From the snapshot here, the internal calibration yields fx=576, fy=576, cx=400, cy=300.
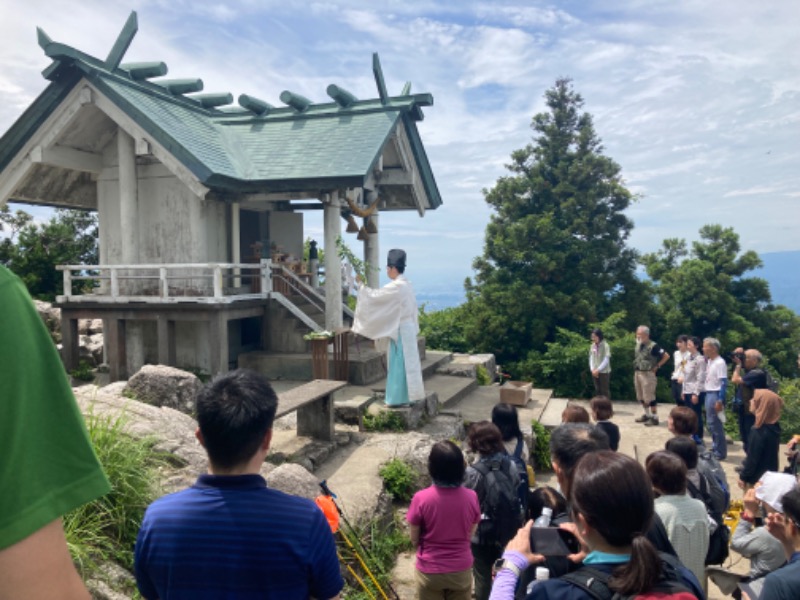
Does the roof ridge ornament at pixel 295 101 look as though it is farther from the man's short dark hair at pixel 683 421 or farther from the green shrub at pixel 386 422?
the man's short dark hair at pixel 683 421

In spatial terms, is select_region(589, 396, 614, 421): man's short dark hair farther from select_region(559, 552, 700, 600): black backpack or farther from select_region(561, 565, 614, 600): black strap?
select_region(561, 565, 614, 600): black strap

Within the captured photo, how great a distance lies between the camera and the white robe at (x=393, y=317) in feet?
28.1

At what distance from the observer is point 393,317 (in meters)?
8.59

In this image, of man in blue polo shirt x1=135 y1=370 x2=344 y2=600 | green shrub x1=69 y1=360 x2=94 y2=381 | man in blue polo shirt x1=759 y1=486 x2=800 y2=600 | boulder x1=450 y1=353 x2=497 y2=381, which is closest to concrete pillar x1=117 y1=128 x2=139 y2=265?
green shrub x1=69 y1=360 x2=94 y2=381

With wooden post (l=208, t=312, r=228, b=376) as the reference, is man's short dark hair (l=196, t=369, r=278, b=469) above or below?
above

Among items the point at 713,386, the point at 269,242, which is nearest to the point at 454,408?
the point at 713,386

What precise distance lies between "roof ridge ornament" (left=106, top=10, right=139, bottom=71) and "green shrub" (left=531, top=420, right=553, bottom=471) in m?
10.3

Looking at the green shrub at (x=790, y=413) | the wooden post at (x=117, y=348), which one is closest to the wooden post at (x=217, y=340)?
the wooden post at (x=117, y=348)

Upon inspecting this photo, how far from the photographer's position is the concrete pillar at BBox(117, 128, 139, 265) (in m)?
11.2

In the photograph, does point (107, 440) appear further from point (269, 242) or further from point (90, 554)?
point (269, 242)

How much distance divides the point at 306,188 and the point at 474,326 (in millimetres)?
9130

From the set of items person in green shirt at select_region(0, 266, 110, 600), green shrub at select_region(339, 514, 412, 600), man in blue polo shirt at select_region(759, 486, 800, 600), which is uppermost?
person in green shirt at select_region(0, 266, 110, 600)

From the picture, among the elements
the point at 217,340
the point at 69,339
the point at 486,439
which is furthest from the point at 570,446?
the point at 69,339

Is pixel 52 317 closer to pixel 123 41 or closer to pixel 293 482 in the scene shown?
pixel 123 41
